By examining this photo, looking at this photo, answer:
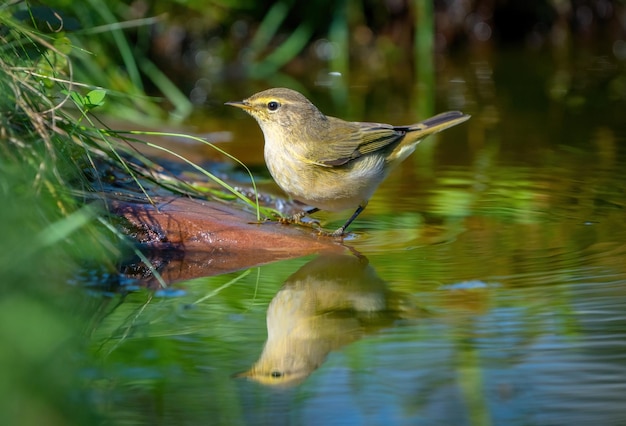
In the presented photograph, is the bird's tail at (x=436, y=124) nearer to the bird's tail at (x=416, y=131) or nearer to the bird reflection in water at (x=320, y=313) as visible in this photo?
the bird's tail at (x=416, y=131)

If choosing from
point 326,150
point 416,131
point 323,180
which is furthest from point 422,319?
point 416,131

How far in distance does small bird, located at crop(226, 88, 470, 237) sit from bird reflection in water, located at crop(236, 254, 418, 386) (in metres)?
0.71

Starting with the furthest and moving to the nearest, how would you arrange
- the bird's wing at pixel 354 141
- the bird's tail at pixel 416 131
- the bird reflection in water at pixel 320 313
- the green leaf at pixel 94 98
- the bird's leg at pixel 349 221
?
the bird's tail at pixel 416 131 < the bird's wing at pixel 354 141 < the bird's leg at pixel 349 221 < the green leaf at pixel 94 98 < the bird reflection in water at pixel 320 313

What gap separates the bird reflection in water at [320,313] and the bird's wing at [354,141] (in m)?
0.92

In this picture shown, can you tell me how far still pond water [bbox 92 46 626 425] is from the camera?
313 centimetres

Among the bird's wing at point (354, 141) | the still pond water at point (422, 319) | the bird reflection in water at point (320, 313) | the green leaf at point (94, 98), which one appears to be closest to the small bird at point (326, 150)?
the bird's wing at point (354, 141)

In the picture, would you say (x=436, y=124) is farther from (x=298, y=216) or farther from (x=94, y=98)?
(x=94, y=98)

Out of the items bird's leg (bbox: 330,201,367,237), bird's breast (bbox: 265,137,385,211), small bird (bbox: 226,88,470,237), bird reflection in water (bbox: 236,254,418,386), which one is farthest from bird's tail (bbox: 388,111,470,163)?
bird reflection in water (bbox: 236,254,418,386)

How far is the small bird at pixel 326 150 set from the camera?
18.4 feet

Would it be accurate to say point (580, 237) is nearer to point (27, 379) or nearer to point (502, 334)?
point (502, 334)

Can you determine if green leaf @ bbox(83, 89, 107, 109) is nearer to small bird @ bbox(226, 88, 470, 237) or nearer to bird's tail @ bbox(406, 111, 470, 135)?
small bird @ bbox(226, 88, 470, 237)

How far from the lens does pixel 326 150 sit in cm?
579

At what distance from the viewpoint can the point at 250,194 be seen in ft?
20.5

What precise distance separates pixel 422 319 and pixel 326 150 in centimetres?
205
